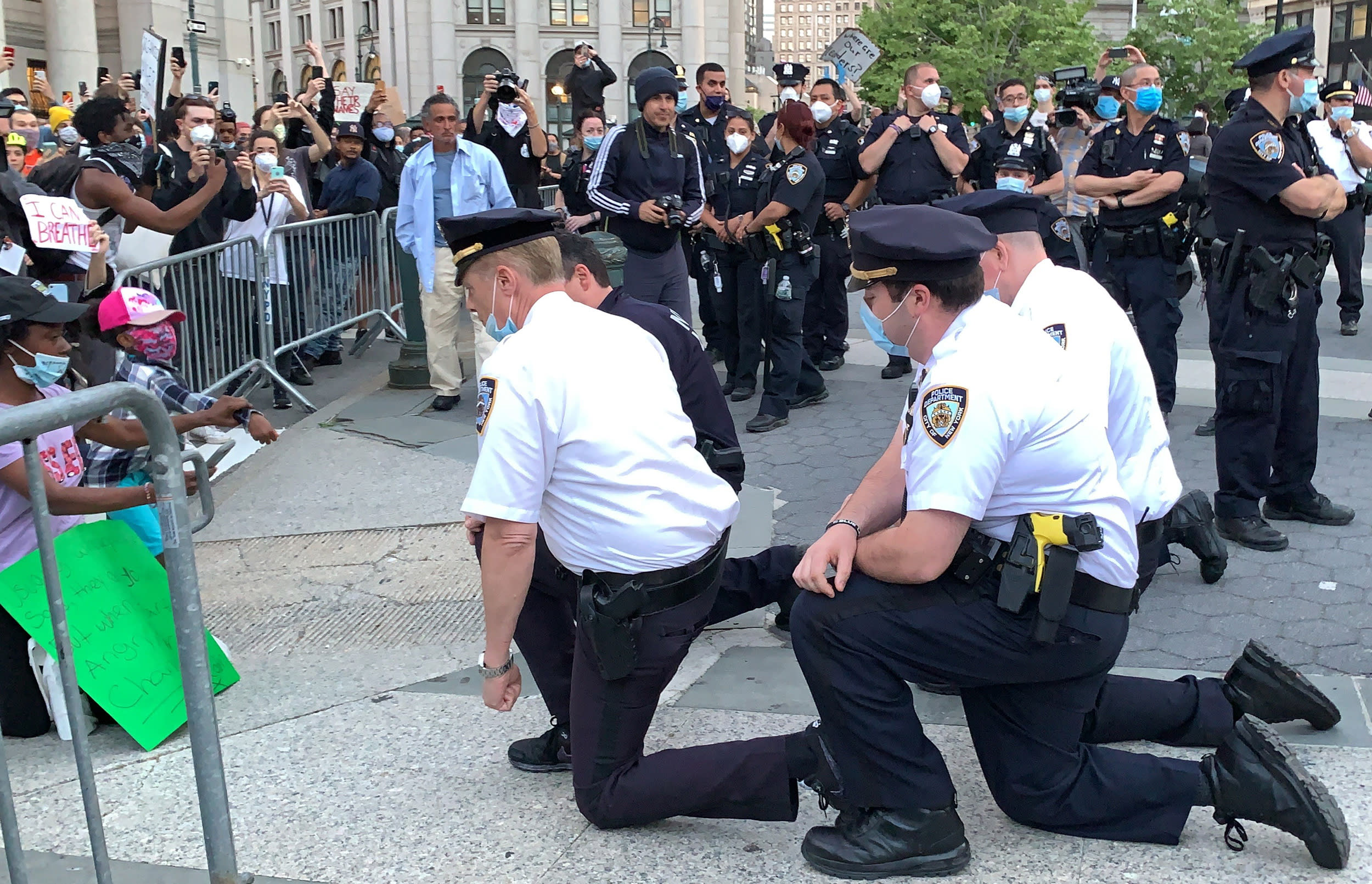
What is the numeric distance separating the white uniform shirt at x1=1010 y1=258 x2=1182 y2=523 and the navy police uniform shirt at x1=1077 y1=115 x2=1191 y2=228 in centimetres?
400

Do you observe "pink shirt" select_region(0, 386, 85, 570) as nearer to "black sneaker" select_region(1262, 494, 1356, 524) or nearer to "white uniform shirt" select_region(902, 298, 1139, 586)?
"white uniform shirt" select_region(902, 298, 1139, 586)

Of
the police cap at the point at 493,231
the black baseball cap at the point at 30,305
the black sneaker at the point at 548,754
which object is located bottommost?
the black sneaker at the point at 548,754

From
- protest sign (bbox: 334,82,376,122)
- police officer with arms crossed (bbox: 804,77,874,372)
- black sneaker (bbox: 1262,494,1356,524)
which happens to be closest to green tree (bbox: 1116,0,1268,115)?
protest sign (bbox: 334,82,376,122)

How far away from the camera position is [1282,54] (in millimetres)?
5031

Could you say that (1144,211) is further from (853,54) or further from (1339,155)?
(853,54)

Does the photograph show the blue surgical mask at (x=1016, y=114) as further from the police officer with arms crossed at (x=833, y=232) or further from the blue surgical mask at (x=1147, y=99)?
the blue surgical mask at (x=1147, y=99)

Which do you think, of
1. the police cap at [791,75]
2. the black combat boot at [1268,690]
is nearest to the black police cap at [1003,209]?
the black combat boot at [1268,690]

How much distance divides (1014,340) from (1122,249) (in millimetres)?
4885

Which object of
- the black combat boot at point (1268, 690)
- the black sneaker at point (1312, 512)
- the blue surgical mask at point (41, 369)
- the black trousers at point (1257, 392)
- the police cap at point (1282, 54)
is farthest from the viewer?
the black sneaker at point (1312, 512)

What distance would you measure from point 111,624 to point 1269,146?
450 cm

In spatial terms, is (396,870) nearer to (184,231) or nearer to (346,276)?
(184,231)

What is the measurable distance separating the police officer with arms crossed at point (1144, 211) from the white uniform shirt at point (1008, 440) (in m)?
4.48

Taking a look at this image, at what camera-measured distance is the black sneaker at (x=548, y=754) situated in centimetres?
353

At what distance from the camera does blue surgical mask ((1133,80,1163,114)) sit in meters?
7.58
